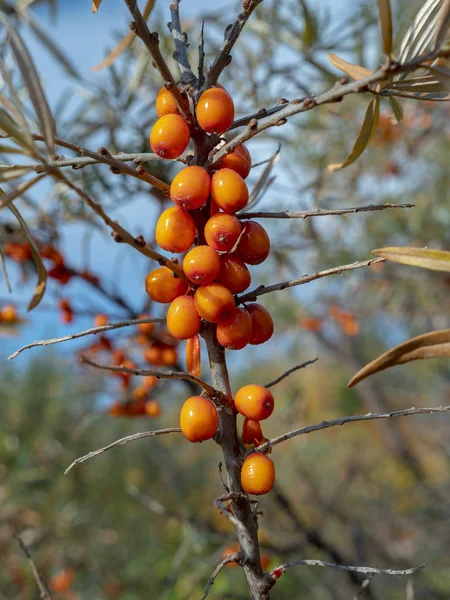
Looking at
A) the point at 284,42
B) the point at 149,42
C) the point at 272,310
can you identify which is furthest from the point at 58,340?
the point at 272,310

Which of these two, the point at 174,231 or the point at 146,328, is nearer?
the point at 174,231

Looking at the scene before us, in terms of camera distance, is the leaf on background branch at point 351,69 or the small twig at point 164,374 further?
the leaf on background branch at point 351,69

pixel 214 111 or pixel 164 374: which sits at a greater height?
pixel 214 111

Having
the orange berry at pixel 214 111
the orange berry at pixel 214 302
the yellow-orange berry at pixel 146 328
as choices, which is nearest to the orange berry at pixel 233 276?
the orange berry at pixel 214 302

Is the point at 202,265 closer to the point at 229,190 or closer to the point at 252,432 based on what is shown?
the point at 229,190

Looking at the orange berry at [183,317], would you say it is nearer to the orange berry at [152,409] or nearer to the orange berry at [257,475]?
the orange berry at [257,475]

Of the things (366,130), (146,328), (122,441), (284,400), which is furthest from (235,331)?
(284,400)

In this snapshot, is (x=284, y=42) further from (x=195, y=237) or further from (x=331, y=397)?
(x=331, y=397)
